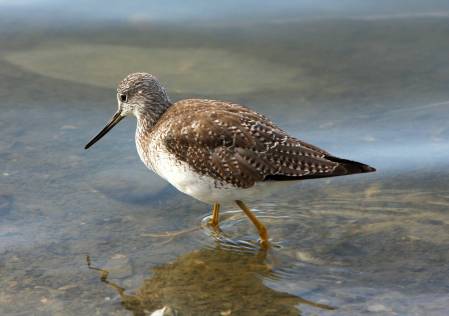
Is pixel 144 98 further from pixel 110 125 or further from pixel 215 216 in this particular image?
pixel 215 216

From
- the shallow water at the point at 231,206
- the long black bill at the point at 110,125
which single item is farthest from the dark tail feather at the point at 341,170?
the long black bill at the point at 110,125

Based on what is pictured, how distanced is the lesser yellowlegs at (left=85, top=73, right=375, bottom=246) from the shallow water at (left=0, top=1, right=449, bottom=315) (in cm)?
65

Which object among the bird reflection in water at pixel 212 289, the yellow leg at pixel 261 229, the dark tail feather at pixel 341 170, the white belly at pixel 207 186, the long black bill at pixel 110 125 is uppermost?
the long black bill at pixel 110 125

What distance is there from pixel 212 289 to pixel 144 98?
8.01ft

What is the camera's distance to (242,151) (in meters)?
7.72

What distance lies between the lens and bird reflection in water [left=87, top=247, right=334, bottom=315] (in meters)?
6.94

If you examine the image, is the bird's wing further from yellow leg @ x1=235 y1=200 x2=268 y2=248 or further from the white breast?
Result: yellow leg @ x1=235 y1=200 x2=268 y2=248

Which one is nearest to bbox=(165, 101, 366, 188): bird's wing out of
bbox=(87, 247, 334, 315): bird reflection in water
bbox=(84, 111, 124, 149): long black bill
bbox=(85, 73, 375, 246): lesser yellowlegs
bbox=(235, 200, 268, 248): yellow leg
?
bbox=(85, 73, 375, 246): lesser yellowlegs

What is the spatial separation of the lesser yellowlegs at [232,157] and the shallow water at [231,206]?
653 mm

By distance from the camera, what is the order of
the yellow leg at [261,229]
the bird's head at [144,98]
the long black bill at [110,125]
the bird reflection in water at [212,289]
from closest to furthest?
the bird reflection in water at [212,289]
the yellow leg at [261,229]
the bird's head at [144,98]
the long black bill at [110,125]

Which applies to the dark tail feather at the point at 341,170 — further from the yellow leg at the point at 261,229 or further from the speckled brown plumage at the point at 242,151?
the yellow leg at the point at 261,229

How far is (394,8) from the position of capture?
41.3 feet

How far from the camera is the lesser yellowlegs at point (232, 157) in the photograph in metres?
7.62

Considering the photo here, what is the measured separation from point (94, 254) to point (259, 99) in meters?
3.84
